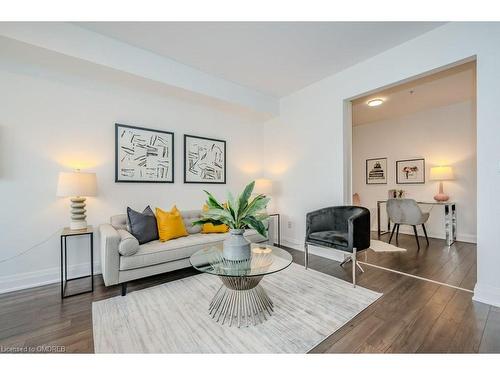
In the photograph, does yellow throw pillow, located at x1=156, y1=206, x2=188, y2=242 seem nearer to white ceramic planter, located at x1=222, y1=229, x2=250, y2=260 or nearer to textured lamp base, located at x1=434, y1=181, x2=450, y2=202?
white ceramic planter, located at x1=222, y1=229, x2=250, y2=260

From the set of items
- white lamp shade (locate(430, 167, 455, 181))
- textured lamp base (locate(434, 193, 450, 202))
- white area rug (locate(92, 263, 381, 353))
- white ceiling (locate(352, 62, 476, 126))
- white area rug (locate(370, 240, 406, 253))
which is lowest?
white area rug (locate(92, 263, 381, 353))

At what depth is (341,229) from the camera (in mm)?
2939

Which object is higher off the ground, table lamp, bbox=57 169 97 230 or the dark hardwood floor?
table lamp, bbox=57 169 97 230

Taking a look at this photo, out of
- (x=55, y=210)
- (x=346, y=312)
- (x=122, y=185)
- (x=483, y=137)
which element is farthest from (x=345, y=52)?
(x=55, y=210)

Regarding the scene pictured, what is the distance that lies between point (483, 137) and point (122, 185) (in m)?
3.98

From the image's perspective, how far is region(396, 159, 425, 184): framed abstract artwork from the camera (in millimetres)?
4531

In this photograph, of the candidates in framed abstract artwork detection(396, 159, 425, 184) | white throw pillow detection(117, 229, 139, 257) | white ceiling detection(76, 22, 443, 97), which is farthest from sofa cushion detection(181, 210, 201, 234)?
framed abstract artwork detection(396, 159, 425, 184)

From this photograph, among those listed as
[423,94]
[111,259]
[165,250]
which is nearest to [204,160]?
[165,250]

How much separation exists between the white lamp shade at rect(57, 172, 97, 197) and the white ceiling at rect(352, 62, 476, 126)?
12.7 feet

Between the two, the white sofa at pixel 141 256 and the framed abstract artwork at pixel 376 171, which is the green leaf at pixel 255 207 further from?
the framed abstract artwork at pixel 376 171

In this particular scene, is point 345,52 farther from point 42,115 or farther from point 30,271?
point 30,271

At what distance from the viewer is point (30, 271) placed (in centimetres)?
235

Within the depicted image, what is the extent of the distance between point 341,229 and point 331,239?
436mm

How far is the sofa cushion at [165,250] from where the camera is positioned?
83.7 inches
